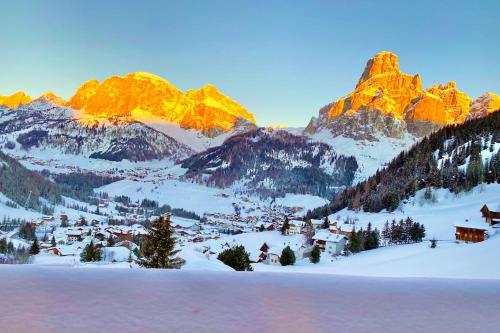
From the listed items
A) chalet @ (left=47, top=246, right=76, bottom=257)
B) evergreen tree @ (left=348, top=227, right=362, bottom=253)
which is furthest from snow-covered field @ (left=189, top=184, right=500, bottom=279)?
chalet @ (left=47, top=246, right=76, bottom=257)

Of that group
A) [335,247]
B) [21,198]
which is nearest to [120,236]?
Answer: [335,247]

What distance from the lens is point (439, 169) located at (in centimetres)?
9256

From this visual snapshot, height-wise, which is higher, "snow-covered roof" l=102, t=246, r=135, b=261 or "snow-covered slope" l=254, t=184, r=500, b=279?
"snow-covered slope" l=254, t=184, r=500, b=279

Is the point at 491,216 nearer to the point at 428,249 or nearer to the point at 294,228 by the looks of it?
the point at 428,249

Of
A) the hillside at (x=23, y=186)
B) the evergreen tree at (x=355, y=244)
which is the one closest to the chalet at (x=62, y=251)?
the evergreen tree at (x=355, y=244)

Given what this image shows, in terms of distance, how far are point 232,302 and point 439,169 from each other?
9720 cm

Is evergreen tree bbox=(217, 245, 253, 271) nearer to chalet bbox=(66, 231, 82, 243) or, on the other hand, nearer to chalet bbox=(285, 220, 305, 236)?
chalet bbox=(285, 220, 305, 236)

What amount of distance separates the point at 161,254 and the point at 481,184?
238ft

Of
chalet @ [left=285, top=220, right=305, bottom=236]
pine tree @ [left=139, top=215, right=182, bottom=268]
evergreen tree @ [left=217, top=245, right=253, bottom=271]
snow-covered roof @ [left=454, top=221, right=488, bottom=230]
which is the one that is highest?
snow-covered roof @ [left=454, top=221, right=488, bottom=230]

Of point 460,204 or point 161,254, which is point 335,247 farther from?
point 161,254

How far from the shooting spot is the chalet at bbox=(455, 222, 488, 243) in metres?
48.9

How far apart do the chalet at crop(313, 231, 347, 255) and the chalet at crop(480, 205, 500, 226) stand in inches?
768

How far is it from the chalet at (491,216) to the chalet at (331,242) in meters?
19.5

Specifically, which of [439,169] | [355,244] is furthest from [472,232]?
[439,169]
